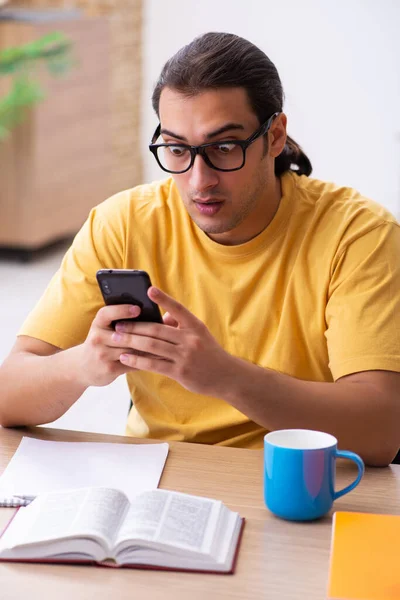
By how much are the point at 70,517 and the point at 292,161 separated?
869mm

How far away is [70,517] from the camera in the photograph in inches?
40.8

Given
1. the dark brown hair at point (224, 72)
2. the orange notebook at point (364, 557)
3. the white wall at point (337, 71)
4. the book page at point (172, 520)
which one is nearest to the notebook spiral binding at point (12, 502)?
the book page at point (172, 520)

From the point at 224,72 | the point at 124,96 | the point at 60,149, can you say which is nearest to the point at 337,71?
the point at 124,96

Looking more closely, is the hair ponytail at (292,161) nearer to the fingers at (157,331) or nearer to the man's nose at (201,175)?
the man's nose at (201,175)

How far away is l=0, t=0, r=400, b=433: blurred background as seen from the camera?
4.64m

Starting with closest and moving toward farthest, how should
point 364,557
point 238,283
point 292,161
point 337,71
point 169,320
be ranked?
point 364,557, point 169,320, point 238,283, point 292,161, point 337,71

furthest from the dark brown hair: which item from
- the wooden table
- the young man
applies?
the wooden table

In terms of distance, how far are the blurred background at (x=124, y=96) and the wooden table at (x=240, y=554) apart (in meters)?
3.07

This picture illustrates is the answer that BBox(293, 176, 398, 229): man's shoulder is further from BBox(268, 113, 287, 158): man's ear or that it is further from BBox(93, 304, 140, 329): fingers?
BBox(93, 304, 140, 329): fingers

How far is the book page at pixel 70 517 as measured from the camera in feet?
3.28

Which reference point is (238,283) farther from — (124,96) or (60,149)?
(124,96)

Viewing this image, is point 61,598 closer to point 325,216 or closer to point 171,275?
point 171,275

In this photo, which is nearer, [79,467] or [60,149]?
[79,467]

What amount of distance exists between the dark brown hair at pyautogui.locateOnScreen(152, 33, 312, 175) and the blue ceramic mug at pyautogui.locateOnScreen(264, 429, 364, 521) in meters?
0.60
